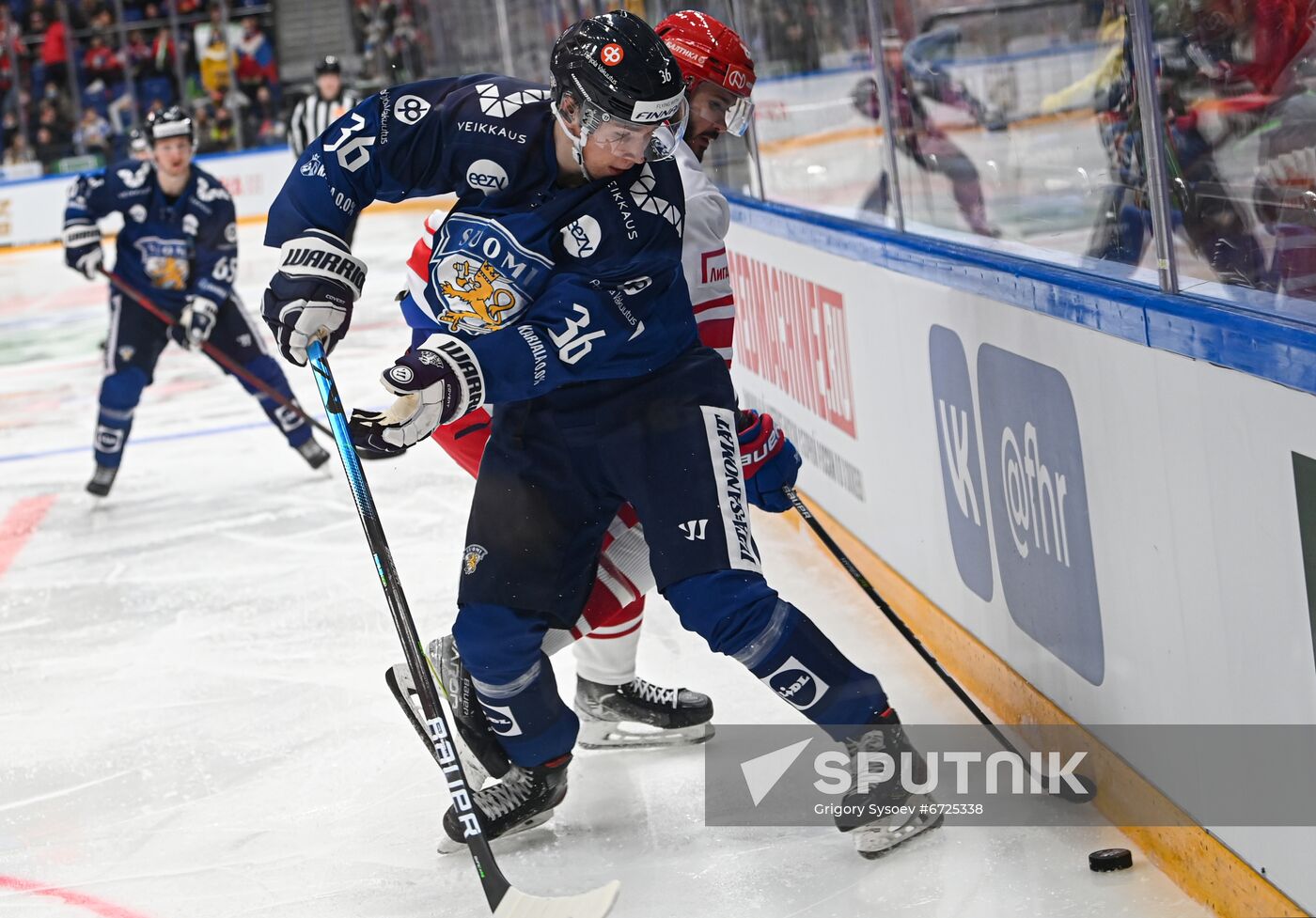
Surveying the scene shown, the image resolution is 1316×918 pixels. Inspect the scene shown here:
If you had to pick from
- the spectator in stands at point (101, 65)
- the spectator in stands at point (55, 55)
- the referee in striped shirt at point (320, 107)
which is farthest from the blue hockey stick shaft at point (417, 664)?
the spectator in stands at point (55, 55)

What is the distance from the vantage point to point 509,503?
7.47 feet

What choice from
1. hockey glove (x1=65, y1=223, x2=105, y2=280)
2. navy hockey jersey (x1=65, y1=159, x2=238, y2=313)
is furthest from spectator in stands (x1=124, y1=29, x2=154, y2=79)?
navy hockey jersey (x1=65, y1=159, x2=238, y2=313)

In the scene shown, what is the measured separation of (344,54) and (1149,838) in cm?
1682

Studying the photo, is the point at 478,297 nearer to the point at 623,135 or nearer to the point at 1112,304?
the point at 623,135

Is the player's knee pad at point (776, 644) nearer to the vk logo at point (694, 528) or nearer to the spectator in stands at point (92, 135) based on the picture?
the vk logo at point (694, 528)

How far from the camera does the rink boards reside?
174cm

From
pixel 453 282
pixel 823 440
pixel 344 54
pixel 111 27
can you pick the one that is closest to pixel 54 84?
pixel 111 27

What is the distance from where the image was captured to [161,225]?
5340 mm

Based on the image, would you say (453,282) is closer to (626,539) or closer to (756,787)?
(626,539)

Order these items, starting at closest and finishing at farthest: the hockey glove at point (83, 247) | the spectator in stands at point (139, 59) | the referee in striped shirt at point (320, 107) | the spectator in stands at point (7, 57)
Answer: the hockey glove at point (83, 247)
the referee in striped shirt at point (320, 107)
the spectator in stands at point (7, 57)
the spectator in stands at point (139, 59)

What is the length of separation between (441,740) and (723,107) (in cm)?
113

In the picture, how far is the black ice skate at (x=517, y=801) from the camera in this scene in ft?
7.98

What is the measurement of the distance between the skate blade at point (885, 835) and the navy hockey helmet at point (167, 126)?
387 cm

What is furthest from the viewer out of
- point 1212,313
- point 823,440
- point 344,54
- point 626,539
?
point 344,54
